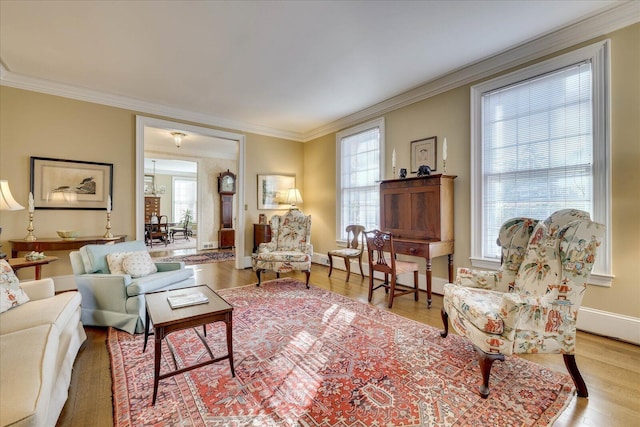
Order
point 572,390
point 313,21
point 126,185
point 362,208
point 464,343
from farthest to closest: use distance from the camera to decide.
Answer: point 362,208
point 126,185
point 313,21
point 464,343
point 572,390

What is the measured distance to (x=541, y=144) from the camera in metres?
2.88

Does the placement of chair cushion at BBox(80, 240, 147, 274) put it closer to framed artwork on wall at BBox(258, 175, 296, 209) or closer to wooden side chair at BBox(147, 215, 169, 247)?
framed artwork on wall at BBox(258, 175, 296, 209)

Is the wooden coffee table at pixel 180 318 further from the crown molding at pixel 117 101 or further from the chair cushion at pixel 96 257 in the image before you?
the crown molding at pixel 117 101

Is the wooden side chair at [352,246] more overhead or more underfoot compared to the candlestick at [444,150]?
more underfoot

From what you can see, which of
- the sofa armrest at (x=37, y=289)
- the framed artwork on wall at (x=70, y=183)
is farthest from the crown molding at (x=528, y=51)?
the sofa armrest at (x=37, y=289)

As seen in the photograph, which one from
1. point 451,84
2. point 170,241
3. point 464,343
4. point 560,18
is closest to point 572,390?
point 464,343

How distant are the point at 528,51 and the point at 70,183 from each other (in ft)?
19.1

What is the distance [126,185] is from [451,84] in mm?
4821

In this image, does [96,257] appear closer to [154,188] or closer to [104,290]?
[104,290]

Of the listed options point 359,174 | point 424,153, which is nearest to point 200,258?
point 359,174

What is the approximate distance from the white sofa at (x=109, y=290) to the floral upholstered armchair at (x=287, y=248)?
Answer: 141 centimetres

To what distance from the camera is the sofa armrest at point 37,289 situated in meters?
2.10

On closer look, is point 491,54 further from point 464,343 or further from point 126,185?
point 126,185

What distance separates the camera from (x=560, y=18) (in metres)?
2.49
